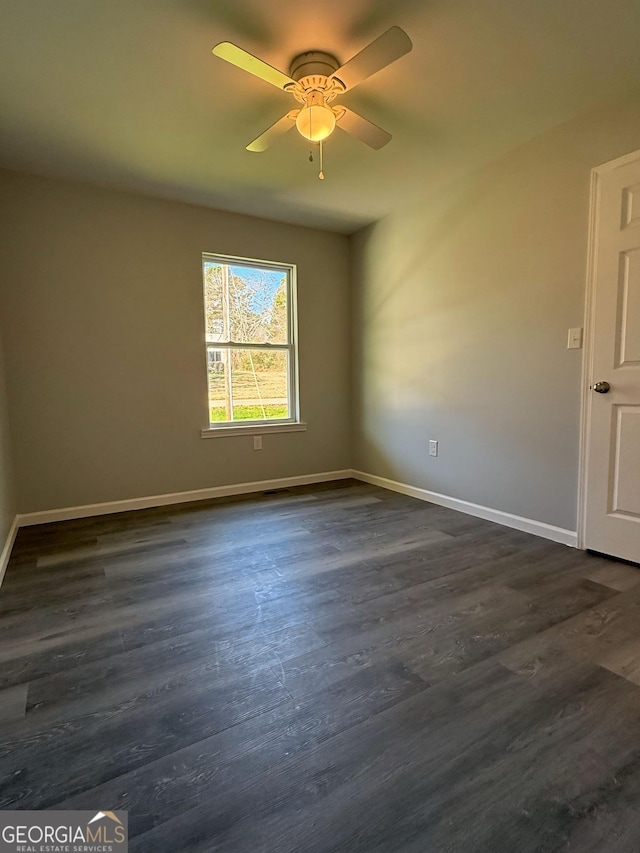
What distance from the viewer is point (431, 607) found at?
1873mm

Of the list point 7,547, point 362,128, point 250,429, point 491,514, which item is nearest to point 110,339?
point 250,429

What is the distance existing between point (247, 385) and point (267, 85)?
2327 mm

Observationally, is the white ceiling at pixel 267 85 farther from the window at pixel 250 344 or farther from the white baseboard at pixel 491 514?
the white baseboard at pixel 491 514

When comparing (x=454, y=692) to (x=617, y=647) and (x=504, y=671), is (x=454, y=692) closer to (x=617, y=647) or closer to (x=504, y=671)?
(x=504, y=671)

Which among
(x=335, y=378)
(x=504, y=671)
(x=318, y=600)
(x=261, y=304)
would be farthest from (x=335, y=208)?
(x=504, y=671)

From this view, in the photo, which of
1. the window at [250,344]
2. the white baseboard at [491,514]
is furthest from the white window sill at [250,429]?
the white baseboard at [491,514]

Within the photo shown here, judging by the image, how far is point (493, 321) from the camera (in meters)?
2.94

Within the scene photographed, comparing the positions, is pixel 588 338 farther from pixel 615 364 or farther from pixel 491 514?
pixel 491 514

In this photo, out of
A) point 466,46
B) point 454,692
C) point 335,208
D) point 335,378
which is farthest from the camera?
point 335,378

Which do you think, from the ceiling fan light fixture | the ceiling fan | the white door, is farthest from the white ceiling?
the white door

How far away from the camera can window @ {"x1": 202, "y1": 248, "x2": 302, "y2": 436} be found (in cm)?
375

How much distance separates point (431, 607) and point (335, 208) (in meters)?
3.20

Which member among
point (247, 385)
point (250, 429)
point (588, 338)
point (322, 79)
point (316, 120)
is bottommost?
point (250, 429)

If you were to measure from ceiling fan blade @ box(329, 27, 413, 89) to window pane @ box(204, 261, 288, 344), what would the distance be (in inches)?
83.7
